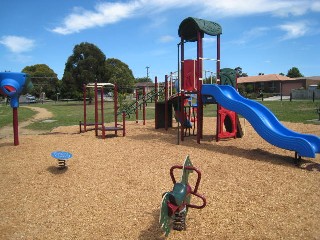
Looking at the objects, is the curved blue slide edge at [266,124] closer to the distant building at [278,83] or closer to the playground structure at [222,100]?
the playground structure at [222,100]

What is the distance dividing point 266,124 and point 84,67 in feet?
142

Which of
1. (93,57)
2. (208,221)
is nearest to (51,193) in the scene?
(208,221)

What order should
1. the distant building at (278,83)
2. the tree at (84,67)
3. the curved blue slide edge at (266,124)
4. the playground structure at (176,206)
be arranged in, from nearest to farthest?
the playground structure at (176,206) < the curved blue slide edge at (266,124) < the tree at (84,67) < the distant building at (278,83)

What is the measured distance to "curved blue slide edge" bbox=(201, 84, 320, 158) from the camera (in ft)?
24.5

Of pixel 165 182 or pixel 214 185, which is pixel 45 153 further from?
pixel 214 185

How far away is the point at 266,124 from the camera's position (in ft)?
27.9

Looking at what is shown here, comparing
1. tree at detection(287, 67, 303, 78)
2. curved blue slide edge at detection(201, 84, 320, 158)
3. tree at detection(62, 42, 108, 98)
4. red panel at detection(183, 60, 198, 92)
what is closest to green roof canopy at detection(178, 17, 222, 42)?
red panel at detection(183, 60, 198, 92)

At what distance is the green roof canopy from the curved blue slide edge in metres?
1.94

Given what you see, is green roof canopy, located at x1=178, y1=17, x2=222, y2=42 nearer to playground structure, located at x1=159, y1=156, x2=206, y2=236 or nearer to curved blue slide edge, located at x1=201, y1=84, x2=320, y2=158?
curved blue slide edge, located at x1=201, y1=84, x2=320, y2=158

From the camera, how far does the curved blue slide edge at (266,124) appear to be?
7.46 meters

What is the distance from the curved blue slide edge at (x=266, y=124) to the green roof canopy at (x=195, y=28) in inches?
76.2

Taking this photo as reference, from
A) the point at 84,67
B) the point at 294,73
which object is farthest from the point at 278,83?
the point at 84,67

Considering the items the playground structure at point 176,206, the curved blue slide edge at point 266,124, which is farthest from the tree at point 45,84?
the playground structure at point 176,206

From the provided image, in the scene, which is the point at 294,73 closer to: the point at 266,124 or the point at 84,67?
the point at 84,67
